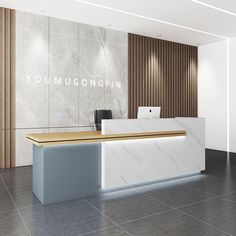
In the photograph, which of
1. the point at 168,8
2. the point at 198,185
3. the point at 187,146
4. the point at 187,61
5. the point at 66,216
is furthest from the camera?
the point at 187,61

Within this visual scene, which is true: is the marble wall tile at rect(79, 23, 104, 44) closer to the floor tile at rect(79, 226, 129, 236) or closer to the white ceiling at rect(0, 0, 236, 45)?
the white ceiling at rect(0, 0, 236, 45)

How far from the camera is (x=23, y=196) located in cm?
384

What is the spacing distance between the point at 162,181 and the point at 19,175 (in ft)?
10.00

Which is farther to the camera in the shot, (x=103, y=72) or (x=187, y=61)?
(x=187, y=61)

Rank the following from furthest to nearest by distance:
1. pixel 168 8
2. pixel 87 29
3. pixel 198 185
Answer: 1. pixel 87 29
2. pixel 168 8
3. pixel 198 185

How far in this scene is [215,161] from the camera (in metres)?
6.68

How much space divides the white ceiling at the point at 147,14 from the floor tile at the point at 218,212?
4.33m

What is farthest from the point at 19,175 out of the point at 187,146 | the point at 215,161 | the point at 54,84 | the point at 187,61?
the point at 187,61

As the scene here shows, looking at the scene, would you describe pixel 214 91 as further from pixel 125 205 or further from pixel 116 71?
pixel 125 205

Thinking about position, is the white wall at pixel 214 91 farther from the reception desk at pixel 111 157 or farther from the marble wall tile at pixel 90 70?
the marble wall tile at pixel 90 70

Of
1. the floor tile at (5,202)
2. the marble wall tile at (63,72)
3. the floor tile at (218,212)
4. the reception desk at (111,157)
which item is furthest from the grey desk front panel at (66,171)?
the marble wall tile at (63,72)

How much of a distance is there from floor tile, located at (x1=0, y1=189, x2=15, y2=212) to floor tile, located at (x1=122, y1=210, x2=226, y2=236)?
5.59 ft

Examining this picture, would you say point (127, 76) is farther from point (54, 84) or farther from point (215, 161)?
point (215, 161)

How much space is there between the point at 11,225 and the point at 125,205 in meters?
1.52
